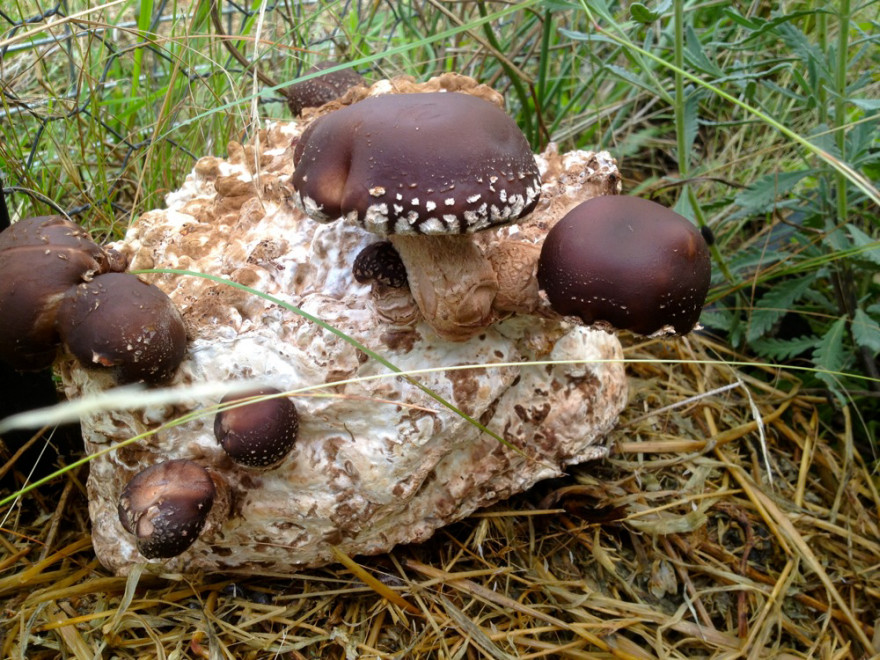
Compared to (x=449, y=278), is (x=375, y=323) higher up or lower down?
lower down

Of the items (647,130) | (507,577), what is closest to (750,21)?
(647,130)

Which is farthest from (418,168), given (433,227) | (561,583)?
(561,583)

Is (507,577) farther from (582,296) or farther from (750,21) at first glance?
(750,21)

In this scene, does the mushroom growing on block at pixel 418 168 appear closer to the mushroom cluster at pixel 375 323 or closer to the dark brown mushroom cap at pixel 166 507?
the mushroom cluster at pixel 375 323

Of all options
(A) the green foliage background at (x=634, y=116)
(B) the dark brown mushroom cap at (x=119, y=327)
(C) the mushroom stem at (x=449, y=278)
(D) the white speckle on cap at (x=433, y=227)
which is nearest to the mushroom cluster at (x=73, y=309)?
(B) the dark brown mushroom cap at (x=119, y=327)

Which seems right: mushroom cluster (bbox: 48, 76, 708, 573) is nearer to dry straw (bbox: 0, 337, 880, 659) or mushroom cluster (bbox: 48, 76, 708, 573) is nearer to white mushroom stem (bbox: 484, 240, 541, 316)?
white mushroom stem (bbox: 484, 240, 541, 316)

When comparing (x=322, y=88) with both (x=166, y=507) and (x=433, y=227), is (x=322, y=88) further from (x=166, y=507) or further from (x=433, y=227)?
(x=166, y=507)
